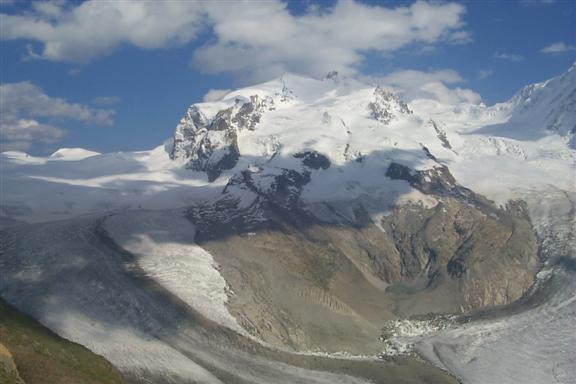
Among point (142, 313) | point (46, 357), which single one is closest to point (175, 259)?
point (142, 313)

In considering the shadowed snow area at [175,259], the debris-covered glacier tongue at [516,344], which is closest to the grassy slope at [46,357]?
the shadowed snow area at [175,259]

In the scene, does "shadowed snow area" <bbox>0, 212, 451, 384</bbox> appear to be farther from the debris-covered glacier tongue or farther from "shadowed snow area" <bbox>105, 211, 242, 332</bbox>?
the debris-covered glacier tongue

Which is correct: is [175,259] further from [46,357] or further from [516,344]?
[516,344]

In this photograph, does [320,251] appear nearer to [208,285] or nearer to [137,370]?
[208,285]

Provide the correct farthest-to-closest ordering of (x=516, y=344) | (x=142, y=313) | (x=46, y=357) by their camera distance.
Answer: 1. (x=516, y=344)
2. (x=142, y=313)
3. (x=46, y=357)

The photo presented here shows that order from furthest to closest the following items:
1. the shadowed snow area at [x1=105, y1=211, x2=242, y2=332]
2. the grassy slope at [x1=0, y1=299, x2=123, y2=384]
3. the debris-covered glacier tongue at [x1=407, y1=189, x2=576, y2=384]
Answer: the shadowed snow area at [x1=105, y1=211, x2=242, y2=332]
the debris-covered glacier tongue at [x1=407, y1=189, x2=576, y2=384]
the grassy slope at [x1=0, y1=299, x2=123, y2=384]

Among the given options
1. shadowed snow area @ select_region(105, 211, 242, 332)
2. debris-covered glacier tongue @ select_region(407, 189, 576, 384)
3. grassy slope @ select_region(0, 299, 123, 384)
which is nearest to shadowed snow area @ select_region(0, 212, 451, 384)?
shadowed snow area @ select_region(105, 211, 242, 332)

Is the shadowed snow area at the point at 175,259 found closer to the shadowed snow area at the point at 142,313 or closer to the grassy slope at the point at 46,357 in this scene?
the shadowed snow area at the point at 142,313

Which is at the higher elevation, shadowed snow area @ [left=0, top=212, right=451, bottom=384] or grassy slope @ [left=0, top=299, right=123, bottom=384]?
grassy slope @ [left=0, top=299, right=123, bottom=384]
